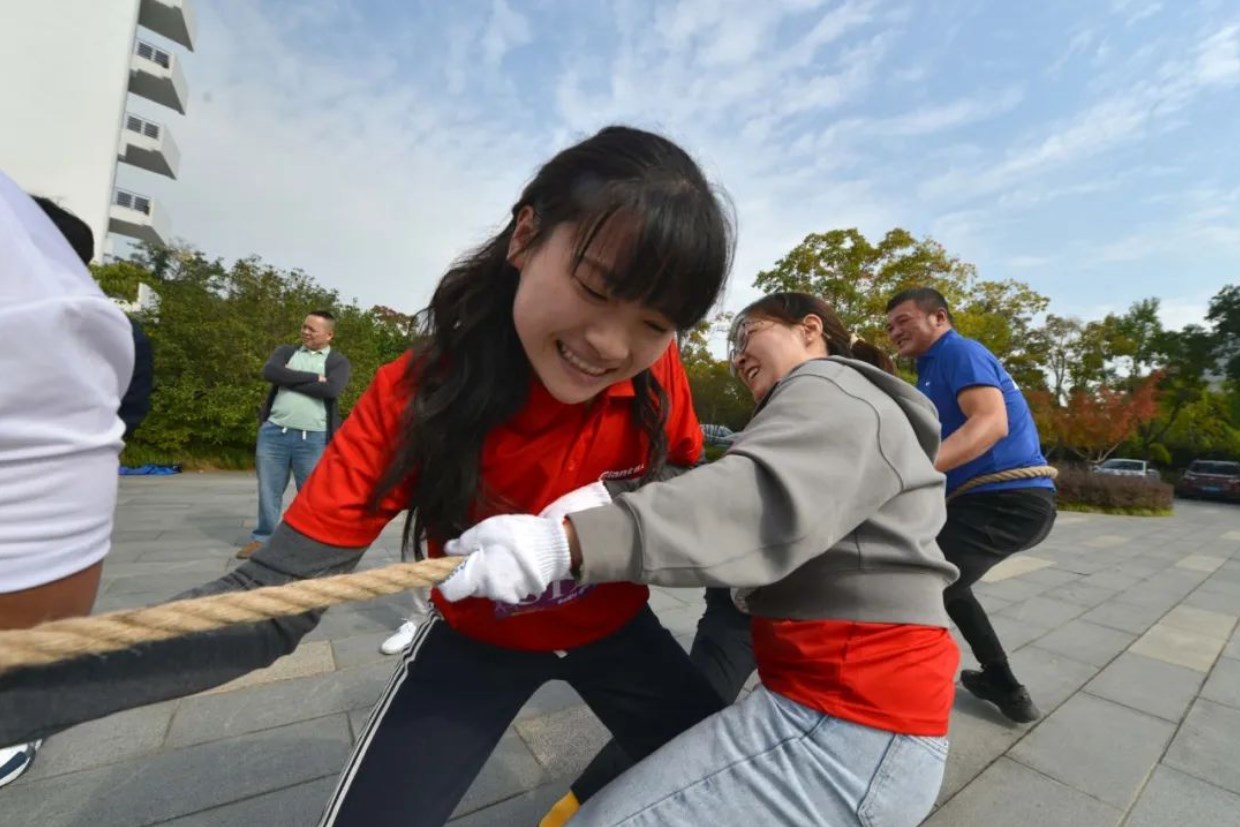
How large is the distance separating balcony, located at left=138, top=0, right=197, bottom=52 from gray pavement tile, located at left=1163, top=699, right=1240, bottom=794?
33446mm

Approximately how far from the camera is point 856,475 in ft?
3.29

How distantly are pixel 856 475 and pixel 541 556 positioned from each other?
1.80 feet

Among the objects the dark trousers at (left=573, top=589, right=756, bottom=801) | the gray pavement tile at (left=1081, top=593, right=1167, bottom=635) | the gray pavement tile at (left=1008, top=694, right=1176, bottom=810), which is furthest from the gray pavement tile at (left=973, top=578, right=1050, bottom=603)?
the dark trousers at (left=573, top=589, right=756, bottom=801)

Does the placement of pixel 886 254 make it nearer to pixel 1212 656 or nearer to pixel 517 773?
pixel 1212 656

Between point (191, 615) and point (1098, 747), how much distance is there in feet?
11.1

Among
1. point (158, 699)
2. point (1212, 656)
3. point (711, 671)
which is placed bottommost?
point (1212, 656)

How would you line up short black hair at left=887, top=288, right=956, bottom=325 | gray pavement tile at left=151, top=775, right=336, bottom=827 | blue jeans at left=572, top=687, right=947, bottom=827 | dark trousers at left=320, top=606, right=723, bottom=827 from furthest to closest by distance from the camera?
short black hair at left=887, top=288, right=956, bottom=325, gray pavement tile at left=151, top=775, right=336, bottom=827, dark trousers at left=320, top=606, right=723, bottom=827, blue jeans at left=572, top=687, right=947, bottom=827

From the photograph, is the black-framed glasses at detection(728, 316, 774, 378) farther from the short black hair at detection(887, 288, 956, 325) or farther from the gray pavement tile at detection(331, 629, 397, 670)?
the gray pavement tile at detection(331, 629, 397, 670)

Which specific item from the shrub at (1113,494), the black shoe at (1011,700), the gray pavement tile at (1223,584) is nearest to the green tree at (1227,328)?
the shrub at (1113,494)

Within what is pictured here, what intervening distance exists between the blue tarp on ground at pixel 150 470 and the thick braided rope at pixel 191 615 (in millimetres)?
10925

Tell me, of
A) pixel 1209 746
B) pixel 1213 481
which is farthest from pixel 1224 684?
pixel 1213 481

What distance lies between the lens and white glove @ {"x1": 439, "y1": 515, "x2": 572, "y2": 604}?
0.88 m

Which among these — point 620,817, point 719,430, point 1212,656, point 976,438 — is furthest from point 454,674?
point 719,430

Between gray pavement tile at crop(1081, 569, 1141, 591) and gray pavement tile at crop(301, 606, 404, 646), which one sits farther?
gray pavement tile at crop(1081, 569, 1141, 591)
